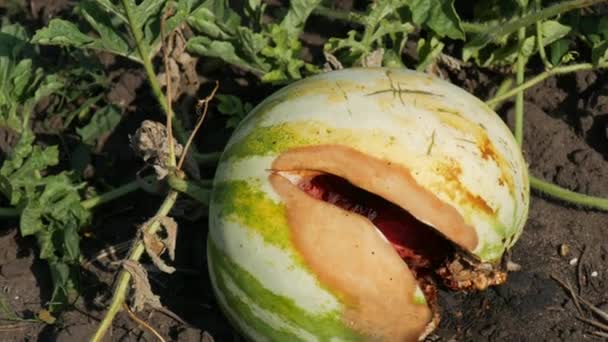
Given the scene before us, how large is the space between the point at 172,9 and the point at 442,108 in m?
1.07

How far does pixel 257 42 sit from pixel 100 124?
0.81m

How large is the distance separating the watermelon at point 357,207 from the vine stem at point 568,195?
56 centimetres

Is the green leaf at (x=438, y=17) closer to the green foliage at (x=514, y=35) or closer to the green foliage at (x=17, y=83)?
the green foliage at (x=514, y=35)

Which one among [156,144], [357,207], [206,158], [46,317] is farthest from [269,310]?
[46,317]

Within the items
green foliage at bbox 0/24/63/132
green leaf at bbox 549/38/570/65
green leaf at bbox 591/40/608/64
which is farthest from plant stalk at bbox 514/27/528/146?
green foliage at bbox 0/24/63/132

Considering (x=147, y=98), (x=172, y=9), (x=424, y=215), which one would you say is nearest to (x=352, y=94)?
(x=424, y=215)

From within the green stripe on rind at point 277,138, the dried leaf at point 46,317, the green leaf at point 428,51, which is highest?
the green stripe on rind at point 277,138

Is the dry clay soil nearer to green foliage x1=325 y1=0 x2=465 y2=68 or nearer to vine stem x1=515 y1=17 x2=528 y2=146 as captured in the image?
vine stem x1=515 y1=17 x2=528 y2=146

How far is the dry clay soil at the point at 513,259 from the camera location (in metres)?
2.98

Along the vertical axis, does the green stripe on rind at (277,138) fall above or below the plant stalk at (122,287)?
above

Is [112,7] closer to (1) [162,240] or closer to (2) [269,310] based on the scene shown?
(1) [162,240]

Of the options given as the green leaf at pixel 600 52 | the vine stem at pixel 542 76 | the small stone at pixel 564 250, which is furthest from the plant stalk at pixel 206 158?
the green leaf at pixel 600 52

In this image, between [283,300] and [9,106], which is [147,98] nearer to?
[9,106]

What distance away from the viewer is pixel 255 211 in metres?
2.47
